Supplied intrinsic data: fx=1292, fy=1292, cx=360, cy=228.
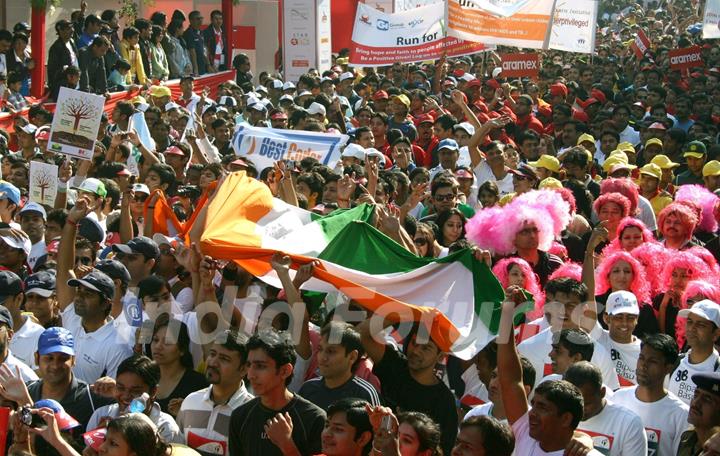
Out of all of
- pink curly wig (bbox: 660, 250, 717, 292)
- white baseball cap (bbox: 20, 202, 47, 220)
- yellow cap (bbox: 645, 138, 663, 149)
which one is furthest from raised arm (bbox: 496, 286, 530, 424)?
yellow cap (bbox: 645, 138, 663, 149)

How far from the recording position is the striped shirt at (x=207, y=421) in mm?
6582

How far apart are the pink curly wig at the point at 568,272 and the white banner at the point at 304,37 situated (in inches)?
495

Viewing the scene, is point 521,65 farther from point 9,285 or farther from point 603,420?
point 603,420

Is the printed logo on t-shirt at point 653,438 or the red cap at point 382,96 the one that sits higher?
the printed logo on t-shirt at point 653,438

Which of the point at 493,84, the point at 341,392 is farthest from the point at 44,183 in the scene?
the point at 493,84

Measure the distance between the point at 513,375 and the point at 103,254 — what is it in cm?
417

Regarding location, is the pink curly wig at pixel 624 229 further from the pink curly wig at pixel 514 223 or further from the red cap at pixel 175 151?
the red cap at pixel 175 151

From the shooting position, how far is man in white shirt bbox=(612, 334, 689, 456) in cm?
661

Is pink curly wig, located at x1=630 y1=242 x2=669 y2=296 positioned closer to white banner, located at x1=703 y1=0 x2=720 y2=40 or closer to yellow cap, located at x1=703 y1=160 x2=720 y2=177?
yellow cap, located at x1=703 y1=160 x2=720 y2=177

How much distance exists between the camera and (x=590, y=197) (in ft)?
36.7

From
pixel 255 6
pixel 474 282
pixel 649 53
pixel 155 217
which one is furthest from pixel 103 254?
pixel 255 6

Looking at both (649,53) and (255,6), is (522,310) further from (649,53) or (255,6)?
(255,6)

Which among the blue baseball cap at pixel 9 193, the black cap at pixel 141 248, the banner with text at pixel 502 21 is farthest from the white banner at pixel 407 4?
the black cap at pixel 141 248

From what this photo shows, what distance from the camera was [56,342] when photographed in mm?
6953
